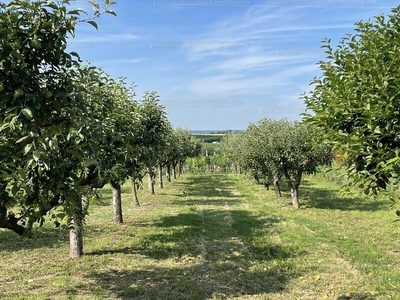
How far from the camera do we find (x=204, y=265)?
989cm

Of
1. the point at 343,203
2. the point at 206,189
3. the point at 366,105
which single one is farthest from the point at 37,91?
the point at 206,189

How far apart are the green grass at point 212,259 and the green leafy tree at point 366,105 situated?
3866 mm

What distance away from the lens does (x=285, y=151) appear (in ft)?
67.2

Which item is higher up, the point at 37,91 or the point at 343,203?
the point at 37,91

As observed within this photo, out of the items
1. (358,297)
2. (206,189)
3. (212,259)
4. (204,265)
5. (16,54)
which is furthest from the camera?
(206,189)

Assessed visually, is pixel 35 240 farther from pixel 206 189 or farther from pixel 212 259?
pixel 206 189

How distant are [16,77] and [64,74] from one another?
2.03ft

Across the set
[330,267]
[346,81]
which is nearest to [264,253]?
[330,267]

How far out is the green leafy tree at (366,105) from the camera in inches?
182

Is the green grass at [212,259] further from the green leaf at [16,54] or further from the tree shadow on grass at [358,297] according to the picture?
the green leaf at [16,54]

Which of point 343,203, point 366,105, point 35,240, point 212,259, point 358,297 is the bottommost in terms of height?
point 343,203

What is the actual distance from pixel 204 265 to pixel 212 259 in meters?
0.62

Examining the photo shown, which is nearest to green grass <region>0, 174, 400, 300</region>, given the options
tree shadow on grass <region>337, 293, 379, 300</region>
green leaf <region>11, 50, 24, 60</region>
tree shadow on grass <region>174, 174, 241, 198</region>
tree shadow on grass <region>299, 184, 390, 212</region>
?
tree shadow on grass <region>337, 293, 379, 300</region>

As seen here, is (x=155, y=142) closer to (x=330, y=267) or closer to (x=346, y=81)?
(x=330, y=267)
